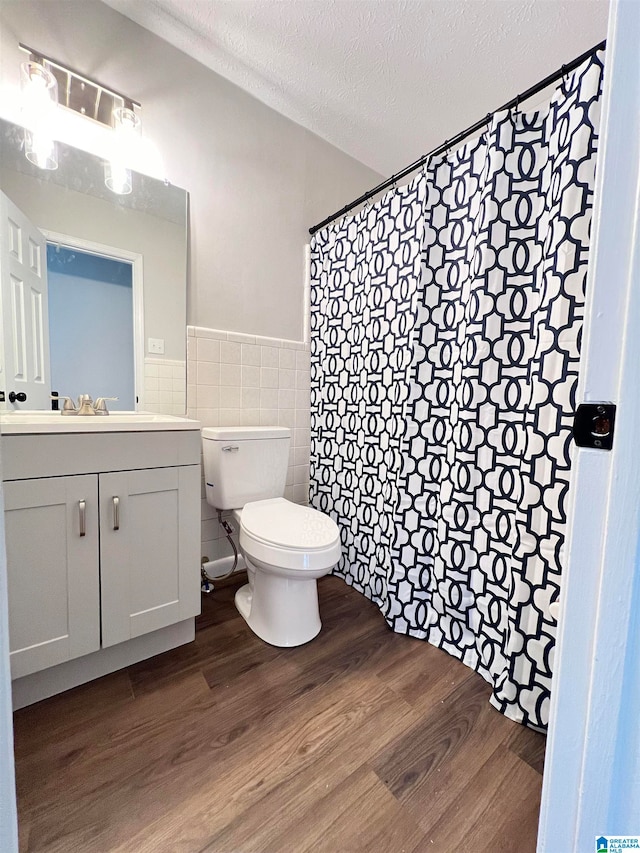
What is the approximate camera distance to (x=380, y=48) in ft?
5.10

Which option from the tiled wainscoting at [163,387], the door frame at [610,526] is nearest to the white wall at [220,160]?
the tiled wainscoting at [163,387]

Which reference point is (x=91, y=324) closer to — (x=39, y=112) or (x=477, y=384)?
(x=39, y=112)

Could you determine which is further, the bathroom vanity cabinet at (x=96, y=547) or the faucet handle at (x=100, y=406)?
the faucet handle at (x=100, y=406)

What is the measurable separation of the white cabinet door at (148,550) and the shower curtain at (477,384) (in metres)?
0.84

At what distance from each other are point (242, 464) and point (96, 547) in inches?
26.5

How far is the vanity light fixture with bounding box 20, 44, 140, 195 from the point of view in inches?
52.7

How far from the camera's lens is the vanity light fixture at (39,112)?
Result: 1329 mm

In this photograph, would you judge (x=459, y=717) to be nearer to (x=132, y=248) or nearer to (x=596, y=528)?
(x=596, y=528)

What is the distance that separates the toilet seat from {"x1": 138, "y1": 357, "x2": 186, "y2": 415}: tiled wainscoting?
604mm

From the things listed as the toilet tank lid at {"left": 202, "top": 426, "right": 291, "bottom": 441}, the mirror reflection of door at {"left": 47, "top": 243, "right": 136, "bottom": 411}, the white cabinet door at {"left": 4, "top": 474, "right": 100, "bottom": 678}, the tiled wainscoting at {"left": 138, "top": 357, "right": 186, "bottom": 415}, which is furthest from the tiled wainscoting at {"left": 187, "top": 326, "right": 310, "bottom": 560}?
the white cabinet door at {"left": 4, "top": 474, "right": 100, "bottom": 678}

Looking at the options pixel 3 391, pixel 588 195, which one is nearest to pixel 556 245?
pixel 588 195

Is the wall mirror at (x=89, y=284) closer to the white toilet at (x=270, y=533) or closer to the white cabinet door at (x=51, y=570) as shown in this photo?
the white toilet at (x=270, y=533)

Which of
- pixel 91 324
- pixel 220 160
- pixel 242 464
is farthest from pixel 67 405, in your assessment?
pixel 220 160

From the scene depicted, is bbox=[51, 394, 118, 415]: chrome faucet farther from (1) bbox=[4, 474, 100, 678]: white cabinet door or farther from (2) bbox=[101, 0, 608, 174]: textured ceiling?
(2) bbox=[101, 0, 608, 174]: textured ceiling
